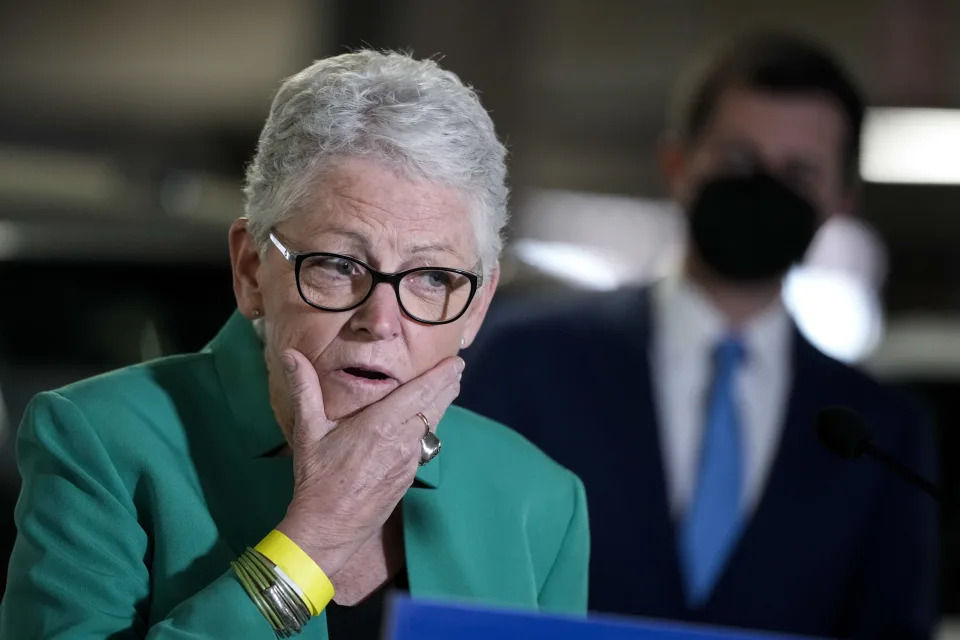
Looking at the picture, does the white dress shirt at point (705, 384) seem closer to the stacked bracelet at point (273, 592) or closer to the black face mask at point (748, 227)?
the black face mask at point (748, 227)

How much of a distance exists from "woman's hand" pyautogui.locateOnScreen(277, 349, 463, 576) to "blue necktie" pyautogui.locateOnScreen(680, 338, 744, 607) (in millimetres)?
644

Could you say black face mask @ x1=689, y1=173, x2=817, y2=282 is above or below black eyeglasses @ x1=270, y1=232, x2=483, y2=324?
below

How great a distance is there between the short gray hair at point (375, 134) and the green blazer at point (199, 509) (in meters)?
0.19

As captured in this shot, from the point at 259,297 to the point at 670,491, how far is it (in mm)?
700

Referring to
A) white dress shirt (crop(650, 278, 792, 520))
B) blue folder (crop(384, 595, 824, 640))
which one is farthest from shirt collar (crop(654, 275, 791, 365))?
blue folder (crop(384, 595, 824, 640))

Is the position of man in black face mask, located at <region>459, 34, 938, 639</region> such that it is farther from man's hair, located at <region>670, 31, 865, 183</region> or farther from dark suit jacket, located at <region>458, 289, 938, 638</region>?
man's hair, located at <region>670, 31, 865, 183</region>

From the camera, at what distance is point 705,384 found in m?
1.80

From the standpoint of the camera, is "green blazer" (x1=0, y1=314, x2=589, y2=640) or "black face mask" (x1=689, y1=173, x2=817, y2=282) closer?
"green blazer" (x1=0, y1=314, x2=589, y2=640)

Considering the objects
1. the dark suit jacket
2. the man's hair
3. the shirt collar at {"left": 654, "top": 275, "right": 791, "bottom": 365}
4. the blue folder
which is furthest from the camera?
the man's hair

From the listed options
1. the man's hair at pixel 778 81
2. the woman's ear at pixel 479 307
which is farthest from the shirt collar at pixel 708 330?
the woman's ear at pixel 479 307

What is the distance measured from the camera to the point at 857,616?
173cm

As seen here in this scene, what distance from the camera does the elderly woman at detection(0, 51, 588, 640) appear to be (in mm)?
1182

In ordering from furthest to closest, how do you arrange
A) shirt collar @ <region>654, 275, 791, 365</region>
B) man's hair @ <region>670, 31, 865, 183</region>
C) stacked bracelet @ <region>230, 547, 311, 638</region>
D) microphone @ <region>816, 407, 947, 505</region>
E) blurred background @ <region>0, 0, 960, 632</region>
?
blurred background @ <region>0, 0, 960, 632</region> < man's hair @ <region>670, 31, 865, 183</region> < shirt collar @ <region>654, 275, 791, 365</region> < microphone @ <region>816, 407, 947, 505</region> < stacked bracelet @ <region>230, 547, 311, 638</region>

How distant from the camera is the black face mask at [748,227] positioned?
1.75m
